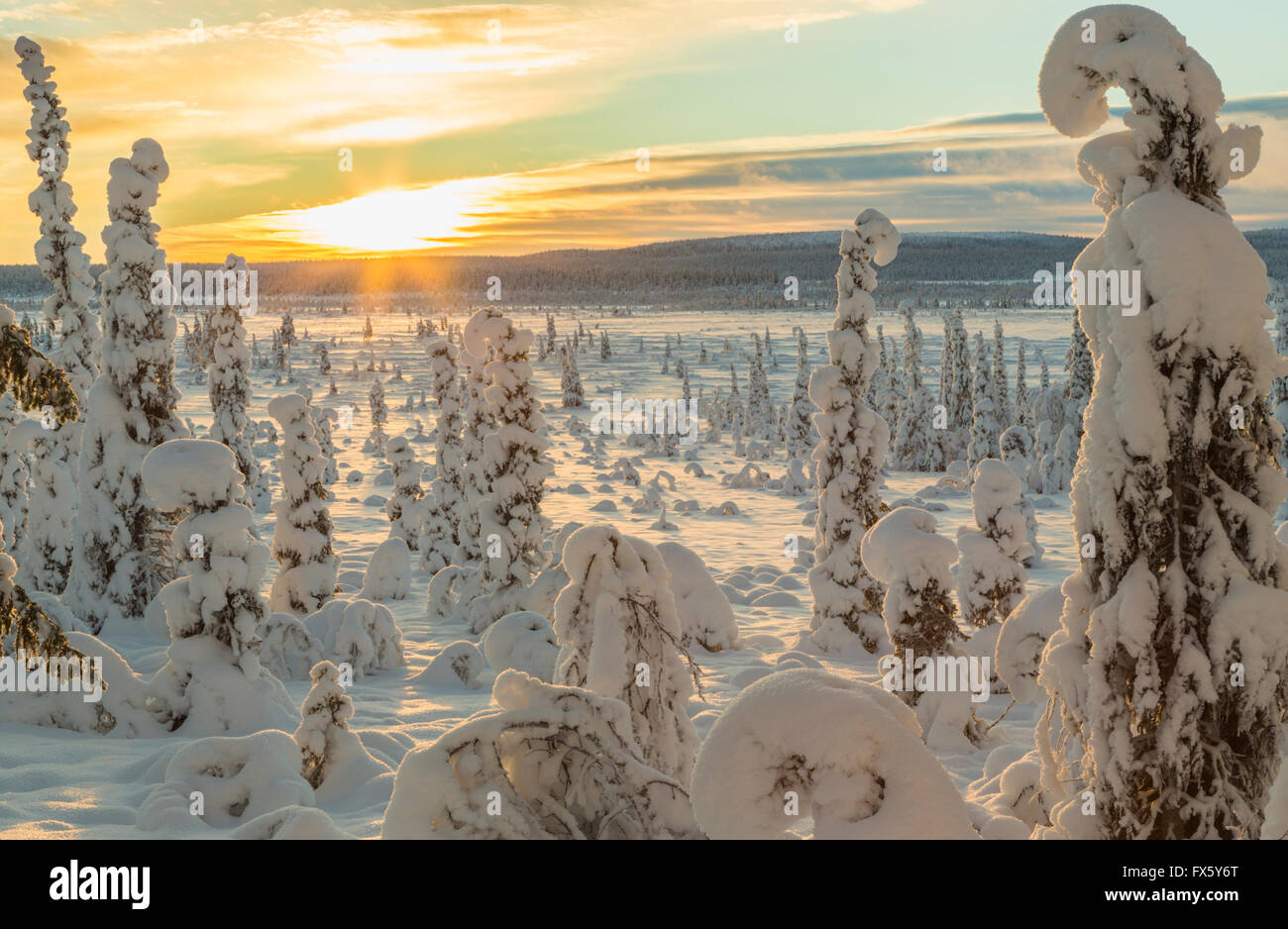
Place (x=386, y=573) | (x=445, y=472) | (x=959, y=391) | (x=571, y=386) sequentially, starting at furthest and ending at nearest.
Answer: (x=571, y=386) < (x=959, y=391) < (x=445, y=472) < (x=386, y=573)

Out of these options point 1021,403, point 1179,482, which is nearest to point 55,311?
point 1179,482

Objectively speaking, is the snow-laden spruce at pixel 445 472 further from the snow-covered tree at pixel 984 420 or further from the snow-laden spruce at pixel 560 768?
the snow-laden spruce at pixel 560 768

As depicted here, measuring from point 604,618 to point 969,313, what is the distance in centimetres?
9578

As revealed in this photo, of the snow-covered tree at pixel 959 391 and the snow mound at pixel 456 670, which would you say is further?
the snow-covered tree at pixel 959 391

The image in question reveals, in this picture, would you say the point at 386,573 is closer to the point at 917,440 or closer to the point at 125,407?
the point at 125,407

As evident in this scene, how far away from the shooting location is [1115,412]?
13.2 ft

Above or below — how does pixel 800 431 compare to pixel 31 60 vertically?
below

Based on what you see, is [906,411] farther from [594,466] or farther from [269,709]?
[269,709]

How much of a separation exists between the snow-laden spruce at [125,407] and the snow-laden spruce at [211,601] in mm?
5034

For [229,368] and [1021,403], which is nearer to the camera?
[229,368]

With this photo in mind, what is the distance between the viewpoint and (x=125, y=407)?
1397 cm

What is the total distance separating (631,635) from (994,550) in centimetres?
810

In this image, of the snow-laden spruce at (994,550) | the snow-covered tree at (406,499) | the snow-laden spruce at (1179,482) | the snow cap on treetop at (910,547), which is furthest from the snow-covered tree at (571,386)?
the snow-laden spruce at (1179,482)

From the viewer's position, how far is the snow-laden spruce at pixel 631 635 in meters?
5.36
